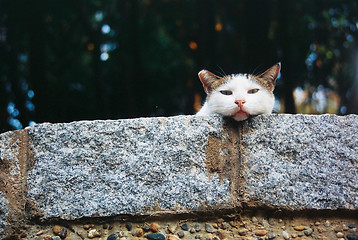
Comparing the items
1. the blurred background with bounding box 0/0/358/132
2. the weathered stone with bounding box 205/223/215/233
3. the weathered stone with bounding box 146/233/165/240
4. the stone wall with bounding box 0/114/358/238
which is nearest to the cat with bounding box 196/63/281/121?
the stone wall with bounding box 0/114/358/238

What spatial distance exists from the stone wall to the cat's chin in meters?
0.08

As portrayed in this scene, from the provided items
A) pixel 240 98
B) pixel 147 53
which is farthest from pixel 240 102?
pixel 147 53

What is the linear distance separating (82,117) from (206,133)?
601 cm

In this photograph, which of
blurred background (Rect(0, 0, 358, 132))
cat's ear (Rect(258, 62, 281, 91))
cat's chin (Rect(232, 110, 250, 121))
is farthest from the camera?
blurred background (Rect(0, 0, 358, 132))

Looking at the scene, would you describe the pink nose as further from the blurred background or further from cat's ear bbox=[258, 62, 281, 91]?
the blurred background

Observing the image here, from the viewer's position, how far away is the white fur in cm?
238

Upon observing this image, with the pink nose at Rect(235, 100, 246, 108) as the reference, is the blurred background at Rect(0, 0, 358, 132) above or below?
above

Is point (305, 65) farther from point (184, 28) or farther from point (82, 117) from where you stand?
point (82, 117)

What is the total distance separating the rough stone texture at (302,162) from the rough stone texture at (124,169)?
0.21 metres

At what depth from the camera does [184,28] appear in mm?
8633

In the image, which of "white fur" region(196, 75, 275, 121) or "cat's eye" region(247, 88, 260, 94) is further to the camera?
"cat's eye" region(247, 88, 260, 94)

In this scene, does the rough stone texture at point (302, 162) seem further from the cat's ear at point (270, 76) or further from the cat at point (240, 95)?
the cat's ear at point (270, 76)

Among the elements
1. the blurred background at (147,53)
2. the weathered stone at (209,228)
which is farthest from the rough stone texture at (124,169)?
the blurred background at (147,53)

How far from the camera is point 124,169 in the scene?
6.97ft
